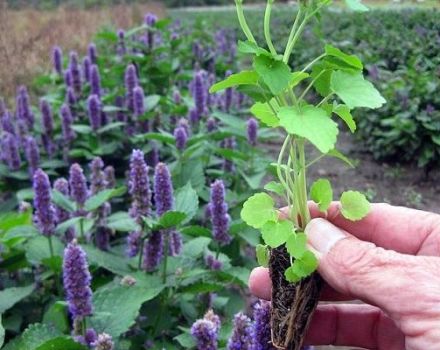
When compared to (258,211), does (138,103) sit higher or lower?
lower

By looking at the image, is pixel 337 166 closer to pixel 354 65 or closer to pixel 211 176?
pixel 211 176

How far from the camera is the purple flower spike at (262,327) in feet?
4.62

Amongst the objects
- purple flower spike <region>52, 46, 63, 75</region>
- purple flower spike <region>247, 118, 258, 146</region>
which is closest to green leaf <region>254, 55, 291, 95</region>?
purple flower spike <region>247, 118, 258, 146</region>

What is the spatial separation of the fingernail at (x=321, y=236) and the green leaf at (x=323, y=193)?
37mm

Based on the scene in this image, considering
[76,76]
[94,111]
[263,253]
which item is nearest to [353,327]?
[263,253]

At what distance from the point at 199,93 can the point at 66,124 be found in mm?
891

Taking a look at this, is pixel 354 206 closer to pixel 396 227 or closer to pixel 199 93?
pixel 396 227

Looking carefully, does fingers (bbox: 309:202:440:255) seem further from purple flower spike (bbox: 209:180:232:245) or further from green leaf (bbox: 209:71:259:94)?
purple flower spike (bbox: 209:180:232:245)

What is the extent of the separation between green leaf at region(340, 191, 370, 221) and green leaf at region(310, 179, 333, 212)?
0.13 feet

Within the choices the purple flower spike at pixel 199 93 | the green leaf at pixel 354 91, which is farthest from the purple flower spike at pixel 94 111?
the green leaf at pixel 354 91

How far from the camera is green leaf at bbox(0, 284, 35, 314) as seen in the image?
7.23 feet

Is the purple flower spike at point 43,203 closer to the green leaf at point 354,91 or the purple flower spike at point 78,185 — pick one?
the purple flower spike at point 78,185

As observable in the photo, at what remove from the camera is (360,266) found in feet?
4.02

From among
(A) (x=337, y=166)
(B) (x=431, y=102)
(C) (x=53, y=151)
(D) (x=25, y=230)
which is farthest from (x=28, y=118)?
(B) (x=431, y=102)
